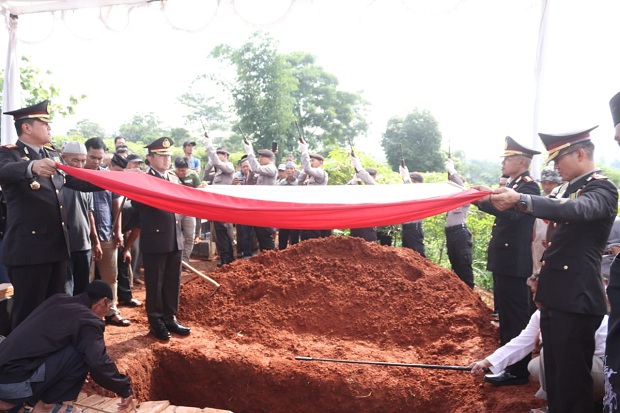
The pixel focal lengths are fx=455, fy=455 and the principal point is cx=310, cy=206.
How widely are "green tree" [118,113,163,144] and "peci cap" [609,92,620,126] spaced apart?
110 feet

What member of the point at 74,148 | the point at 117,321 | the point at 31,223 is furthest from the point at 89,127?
the point at 31,223

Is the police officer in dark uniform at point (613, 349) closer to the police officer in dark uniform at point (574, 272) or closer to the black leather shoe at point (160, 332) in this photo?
the police officer in dark uniform at point (574, 272)

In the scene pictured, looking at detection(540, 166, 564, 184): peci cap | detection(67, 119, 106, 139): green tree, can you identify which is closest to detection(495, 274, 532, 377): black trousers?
detection(540, 166, 564, 184): peci cap

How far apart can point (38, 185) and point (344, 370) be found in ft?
8.28

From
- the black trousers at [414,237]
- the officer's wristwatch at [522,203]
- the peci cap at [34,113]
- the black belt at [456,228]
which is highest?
the peci cap at [34,113]

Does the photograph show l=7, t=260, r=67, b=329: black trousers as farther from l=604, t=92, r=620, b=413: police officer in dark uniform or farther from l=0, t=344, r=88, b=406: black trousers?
l=604, t=92, r=620, b=413: police officer in dark uniform

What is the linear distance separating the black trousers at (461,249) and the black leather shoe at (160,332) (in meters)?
3.20

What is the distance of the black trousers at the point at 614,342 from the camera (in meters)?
1.47

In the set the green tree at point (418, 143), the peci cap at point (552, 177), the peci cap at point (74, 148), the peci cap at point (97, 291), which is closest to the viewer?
the peci cap at point (97, 291)

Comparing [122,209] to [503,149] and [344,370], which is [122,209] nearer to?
[344,370]

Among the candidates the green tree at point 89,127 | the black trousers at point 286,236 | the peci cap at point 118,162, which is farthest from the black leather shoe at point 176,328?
the green tree at point 89,127

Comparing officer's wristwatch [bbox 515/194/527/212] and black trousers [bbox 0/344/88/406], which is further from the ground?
officer's wristwatch [bbox 515/194/527/212]

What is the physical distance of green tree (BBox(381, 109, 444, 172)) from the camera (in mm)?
14570

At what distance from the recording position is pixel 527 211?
7.07ft
